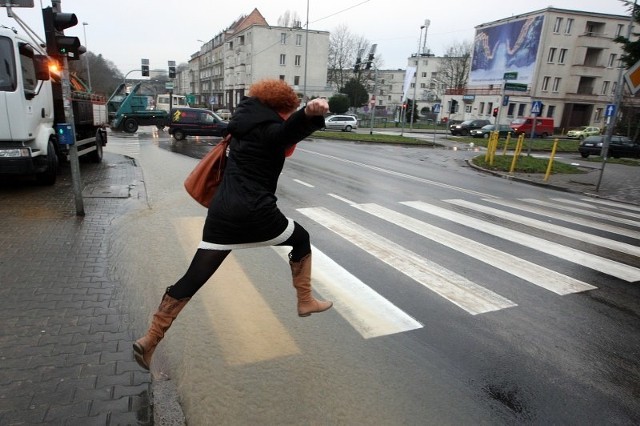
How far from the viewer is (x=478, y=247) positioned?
6055 mm

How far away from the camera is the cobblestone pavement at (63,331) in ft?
8.04

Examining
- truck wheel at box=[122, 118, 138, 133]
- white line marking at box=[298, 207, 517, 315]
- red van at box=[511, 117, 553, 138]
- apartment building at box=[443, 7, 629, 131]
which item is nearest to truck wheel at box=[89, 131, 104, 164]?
white line marking at box=[298, 207, 517, 315]

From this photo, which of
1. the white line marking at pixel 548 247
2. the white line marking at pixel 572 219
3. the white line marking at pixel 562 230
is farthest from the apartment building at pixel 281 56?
the white line marking at pixel 548 247

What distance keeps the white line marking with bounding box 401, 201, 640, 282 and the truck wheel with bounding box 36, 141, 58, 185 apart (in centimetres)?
749

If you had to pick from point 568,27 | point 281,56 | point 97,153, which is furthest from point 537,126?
point 97,153

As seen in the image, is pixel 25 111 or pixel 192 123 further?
pixel 192 123

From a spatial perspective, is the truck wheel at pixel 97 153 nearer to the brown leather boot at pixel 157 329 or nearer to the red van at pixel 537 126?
the brown leather boot at pixel 157 329

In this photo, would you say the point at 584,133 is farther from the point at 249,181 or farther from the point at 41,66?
the point at 249,181

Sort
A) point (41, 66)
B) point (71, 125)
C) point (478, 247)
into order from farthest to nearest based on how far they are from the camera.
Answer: point (41, 66) < point (71, 125) < point (478, 247)

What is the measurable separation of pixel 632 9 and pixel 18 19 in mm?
17383

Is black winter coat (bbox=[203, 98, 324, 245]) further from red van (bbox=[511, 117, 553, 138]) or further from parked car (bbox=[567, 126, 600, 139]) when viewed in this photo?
parked car (bbox=[567, 126, 600, 139])

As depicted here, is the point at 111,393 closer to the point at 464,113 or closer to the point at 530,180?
the point at 530,180

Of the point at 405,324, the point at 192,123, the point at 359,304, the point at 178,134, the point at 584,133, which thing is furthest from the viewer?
the point at 584,133

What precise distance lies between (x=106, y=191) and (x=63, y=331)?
19.8 ft
